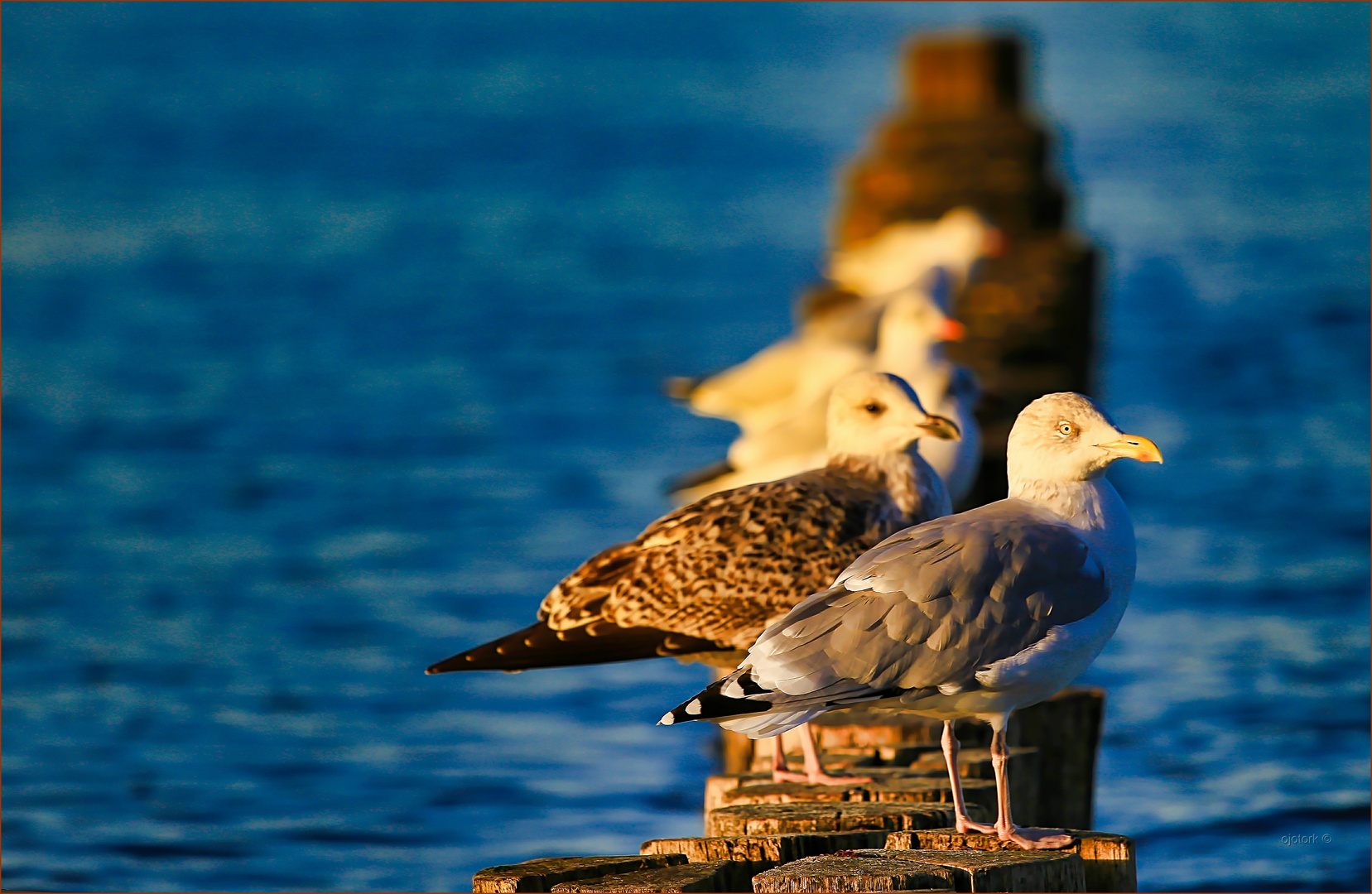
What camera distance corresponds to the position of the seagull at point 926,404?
6066 millimetres

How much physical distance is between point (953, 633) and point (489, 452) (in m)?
9.59

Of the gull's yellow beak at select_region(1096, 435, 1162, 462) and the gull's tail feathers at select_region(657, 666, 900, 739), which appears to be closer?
the gull's tail feathers at select_region(657, 666, 900, 739)

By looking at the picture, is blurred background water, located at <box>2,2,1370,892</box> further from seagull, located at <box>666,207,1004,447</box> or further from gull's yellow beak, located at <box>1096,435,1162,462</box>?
gull's yellow beak, located at <box>1096,435,1162,462</box>

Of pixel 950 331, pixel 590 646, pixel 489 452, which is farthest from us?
pixel 489 452

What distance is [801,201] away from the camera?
24.0m

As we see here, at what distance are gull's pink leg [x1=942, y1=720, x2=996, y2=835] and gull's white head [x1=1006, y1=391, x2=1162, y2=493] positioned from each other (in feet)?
1.84

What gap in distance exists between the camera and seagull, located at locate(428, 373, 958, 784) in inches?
182

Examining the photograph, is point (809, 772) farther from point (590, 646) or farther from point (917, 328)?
point (917, 328)

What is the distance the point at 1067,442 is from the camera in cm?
386

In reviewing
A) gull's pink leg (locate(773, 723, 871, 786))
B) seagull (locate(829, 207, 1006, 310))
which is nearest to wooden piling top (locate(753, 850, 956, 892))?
gull's pink leg (locate(773, 723, 871, 786))

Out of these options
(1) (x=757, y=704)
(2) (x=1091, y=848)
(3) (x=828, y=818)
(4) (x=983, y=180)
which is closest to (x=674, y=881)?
(1) (x=757, y=704)

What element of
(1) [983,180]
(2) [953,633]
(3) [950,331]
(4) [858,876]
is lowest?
(4) [858,876]

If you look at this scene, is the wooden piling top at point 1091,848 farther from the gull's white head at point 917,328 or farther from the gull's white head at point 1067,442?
the gull's white head at point 917,328

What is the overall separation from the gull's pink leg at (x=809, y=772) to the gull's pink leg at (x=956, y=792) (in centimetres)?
41
